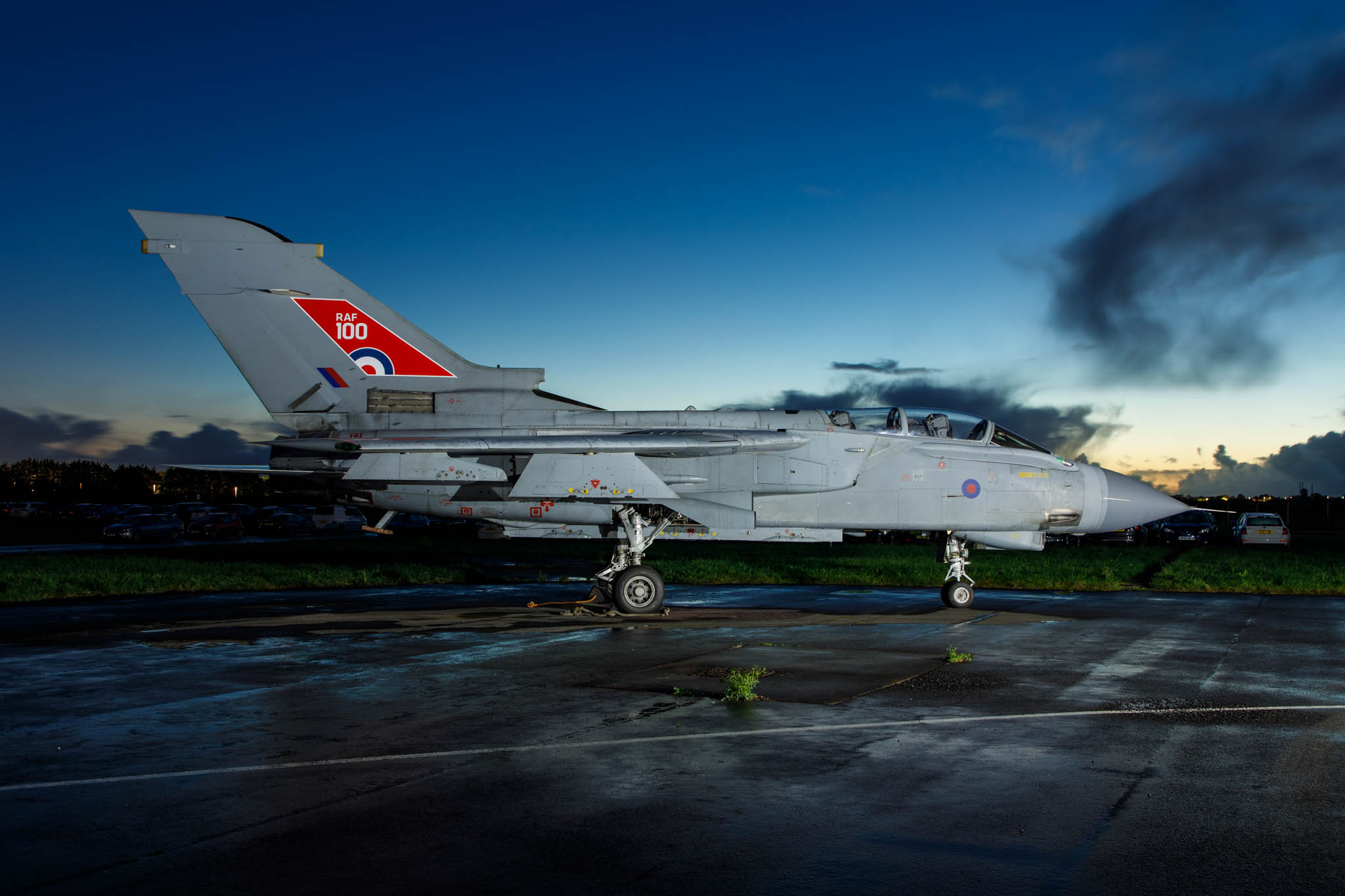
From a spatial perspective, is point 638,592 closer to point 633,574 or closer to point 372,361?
point 633,574

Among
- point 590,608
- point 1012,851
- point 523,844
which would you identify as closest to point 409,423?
point 590,608

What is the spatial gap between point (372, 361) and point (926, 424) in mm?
9188

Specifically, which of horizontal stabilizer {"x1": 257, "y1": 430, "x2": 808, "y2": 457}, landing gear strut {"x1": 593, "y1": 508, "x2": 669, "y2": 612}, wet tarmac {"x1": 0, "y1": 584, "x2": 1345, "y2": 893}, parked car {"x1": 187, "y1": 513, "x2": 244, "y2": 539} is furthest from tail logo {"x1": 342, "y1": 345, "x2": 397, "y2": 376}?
parked car {"x1": 187, "y1": 513, "x2": 244, "y2": 539}

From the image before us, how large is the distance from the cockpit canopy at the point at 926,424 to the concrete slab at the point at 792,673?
5017mm

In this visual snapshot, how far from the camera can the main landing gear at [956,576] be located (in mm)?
15781

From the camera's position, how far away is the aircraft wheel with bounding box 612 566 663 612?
14484 millimetres

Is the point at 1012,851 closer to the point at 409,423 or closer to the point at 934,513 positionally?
the point at 934,513

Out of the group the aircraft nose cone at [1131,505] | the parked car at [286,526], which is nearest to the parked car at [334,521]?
the parked car at [286,526]

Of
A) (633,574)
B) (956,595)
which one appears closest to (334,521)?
(633,574)

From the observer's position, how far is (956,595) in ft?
51.8

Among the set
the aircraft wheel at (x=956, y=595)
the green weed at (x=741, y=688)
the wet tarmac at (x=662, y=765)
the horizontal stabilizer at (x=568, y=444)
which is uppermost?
the horizontal stabilizer at (x=568, y=444)

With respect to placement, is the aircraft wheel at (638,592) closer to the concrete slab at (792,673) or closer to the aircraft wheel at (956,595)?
the concrete slab at (792,673)

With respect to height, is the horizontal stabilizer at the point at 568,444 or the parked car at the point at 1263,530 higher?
the horizontal stabilizer at the point at 568,444

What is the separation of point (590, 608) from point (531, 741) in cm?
867
